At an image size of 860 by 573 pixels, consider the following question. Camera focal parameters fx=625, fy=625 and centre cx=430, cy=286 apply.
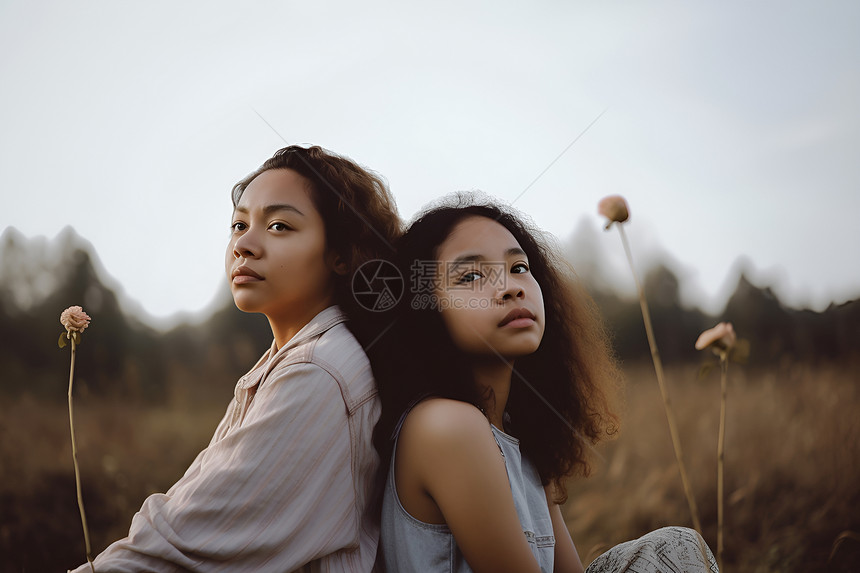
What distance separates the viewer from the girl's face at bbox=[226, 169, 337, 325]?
5.74 ft

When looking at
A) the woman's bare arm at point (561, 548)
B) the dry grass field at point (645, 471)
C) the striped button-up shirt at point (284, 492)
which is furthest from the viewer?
the dry grass field at point (645, 471)

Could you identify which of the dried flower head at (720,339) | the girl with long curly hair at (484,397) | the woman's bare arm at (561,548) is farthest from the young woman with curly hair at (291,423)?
the dried flower head at (720,339)

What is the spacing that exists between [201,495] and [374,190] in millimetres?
1109

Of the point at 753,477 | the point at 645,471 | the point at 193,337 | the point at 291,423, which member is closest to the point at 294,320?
the point at 291,423

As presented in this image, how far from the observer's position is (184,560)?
49.8 inches

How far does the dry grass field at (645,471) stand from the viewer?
319 cm

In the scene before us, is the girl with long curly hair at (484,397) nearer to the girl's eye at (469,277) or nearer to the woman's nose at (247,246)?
the girl's eye at (469,277)

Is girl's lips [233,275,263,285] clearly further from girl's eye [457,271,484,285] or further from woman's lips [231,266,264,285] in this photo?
girl's eye [457,271,484,285]

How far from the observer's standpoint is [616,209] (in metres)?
1.16

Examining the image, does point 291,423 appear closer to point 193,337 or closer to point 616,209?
point 616,209

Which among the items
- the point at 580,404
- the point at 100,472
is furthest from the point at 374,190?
the point at 100,472

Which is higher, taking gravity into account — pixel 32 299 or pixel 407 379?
pixel 32 299

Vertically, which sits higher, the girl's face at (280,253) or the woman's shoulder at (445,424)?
the girl's face at (280,253)

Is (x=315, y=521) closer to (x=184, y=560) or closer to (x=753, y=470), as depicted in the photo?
(x=184, y=560)
